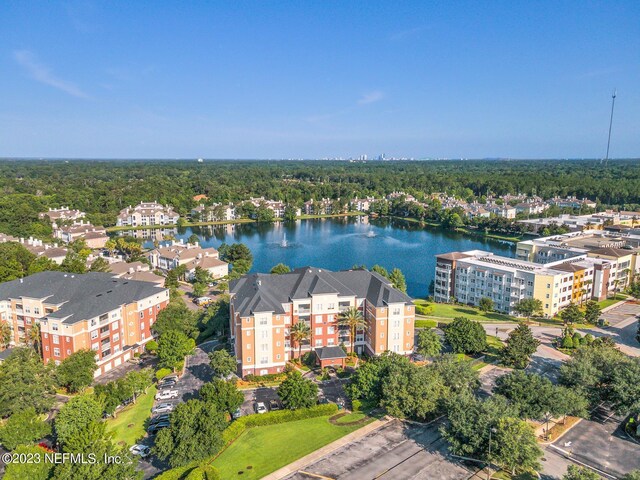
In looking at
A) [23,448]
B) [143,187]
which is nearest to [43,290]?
[23,448]

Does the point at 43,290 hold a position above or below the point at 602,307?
above

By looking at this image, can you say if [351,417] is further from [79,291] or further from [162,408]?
[79,291]

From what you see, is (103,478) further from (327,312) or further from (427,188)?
(427,188)

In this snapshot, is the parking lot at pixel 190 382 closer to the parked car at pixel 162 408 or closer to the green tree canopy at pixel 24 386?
the parked car at pixel 162 408

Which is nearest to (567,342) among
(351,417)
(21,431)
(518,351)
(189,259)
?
(518,351)

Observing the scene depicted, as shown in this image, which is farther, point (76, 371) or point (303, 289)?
point (303, 289)

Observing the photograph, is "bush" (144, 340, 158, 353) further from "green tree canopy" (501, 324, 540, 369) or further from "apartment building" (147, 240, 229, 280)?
"green tree canopy" (501, 324, 540, 369)
